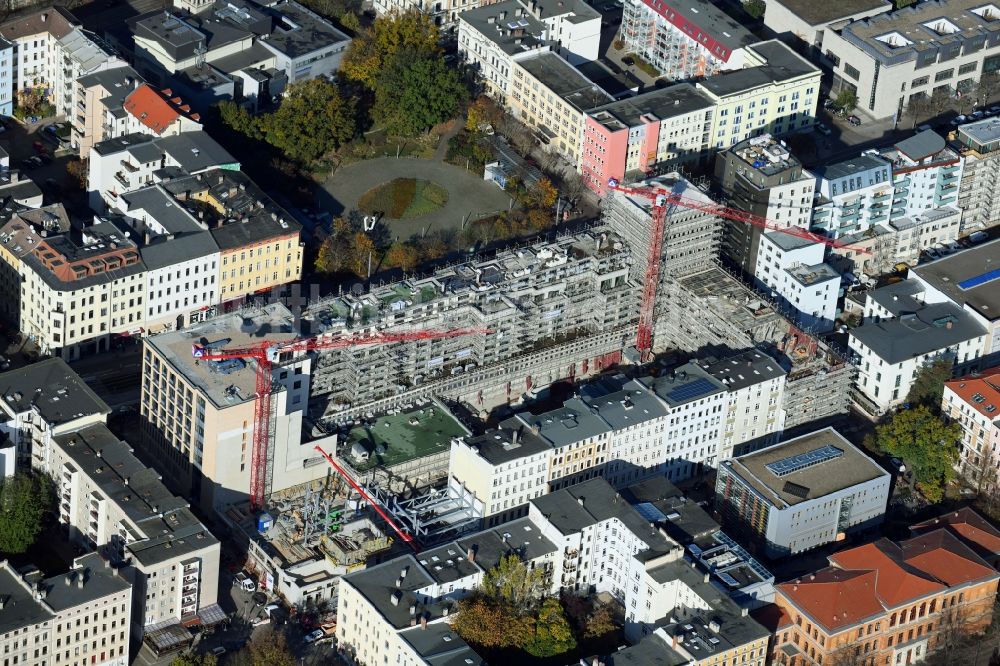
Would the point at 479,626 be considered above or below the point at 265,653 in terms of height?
above

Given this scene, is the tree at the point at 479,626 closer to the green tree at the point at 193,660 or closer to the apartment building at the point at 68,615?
the green tree at the point at 193,660

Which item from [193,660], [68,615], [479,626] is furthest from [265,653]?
[479,626]

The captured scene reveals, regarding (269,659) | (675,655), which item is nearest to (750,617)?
(675,655)

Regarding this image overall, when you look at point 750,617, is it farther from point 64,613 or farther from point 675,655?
point 64,613

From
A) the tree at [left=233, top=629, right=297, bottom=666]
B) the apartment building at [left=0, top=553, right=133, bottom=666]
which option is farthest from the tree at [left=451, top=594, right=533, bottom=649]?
the apartment building at [left=0, top=553, right=133, bottom=666]

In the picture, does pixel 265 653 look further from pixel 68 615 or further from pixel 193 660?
pixel 68 615

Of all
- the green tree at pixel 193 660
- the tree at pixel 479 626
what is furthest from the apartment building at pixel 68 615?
the tree at pixel 479 626
